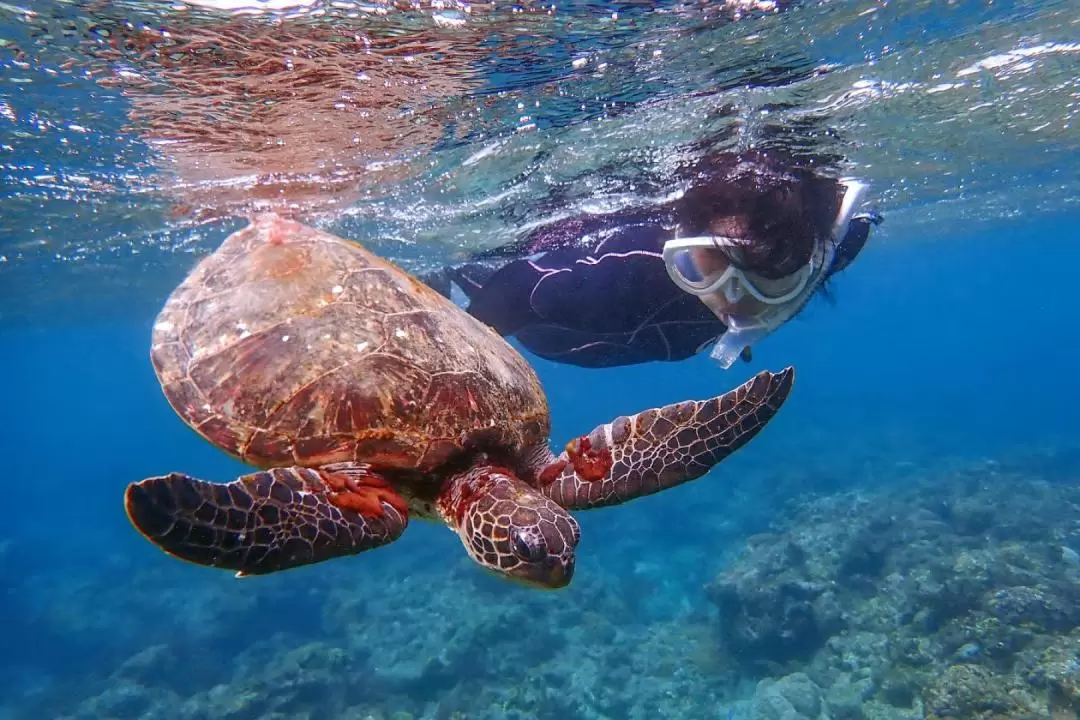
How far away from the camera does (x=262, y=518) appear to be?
102 inches

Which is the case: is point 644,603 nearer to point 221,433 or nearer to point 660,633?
point 660,633

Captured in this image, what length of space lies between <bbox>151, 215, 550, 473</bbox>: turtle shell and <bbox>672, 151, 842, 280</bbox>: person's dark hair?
2.61 meters

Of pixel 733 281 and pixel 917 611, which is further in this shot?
pixel 917 611

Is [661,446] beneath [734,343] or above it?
above

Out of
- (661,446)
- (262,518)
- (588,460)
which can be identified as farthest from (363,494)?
(661,446)

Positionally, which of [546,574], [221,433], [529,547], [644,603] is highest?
[221,433]

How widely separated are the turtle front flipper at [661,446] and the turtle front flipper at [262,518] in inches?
46.3

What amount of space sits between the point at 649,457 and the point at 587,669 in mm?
9537

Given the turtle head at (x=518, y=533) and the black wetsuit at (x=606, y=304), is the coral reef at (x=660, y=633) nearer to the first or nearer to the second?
the black wetsuit at (x=606, y=304)

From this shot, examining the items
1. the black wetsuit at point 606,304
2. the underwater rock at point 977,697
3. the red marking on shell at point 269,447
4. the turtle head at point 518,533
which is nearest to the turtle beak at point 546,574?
the turtle head at point 518,533

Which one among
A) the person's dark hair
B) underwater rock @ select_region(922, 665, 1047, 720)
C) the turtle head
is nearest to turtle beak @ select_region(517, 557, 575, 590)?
the turtle head

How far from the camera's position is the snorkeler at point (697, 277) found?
17.8 feet

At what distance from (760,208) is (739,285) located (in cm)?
141

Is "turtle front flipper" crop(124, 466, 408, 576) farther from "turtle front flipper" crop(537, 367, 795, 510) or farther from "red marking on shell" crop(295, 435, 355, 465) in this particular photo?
"turtle front flipper" crop(537, 367, 795, 510)
